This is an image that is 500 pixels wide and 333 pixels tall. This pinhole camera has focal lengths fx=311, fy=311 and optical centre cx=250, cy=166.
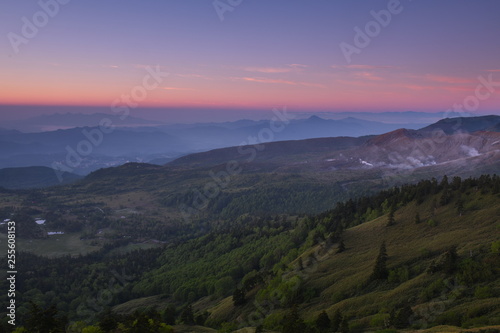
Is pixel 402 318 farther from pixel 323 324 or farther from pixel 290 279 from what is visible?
pixel 290 279

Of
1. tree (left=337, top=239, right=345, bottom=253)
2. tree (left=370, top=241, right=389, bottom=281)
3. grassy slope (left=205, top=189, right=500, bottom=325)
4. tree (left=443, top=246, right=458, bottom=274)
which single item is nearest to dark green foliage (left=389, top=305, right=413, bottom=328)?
grassy slope (left=205, top=189, right=500, bottom=325)

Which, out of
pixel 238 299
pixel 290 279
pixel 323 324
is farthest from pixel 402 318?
pixel 238 299

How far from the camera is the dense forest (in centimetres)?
3562

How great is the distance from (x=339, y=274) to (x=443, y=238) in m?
17.7

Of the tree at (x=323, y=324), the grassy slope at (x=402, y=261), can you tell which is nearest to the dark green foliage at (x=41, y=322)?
the tree at (x=323, y=324)

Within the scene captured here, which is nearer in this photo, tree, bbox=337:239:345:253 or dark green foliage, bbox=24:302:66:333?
dark green foliage, bbox=24:302:66:333

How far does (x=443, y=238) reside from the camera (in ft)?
166

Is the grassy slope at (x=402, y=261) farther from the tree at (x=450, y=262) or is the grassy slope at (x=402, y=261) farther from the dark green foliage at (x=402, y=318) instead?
the dark green foliage at (x=402, y=318)

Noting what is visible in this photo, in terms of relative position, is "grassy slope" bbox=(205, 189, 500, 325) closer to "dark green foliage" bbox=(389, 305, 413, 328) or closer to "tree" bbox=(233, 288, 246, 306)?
"tree" bbox=(233, 288, 246, 306)

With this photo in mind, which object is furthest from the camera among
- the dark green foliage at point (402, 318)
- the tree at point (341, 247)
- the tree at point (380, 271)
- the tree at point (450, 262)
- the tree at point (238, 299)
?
the tree at point (341, 247)

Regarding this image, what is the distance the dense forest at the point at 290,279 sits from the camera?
117ft

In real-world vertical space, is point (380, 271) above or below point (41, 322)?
Result: above

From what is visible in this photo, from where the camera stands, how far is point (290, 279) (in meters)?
55.8

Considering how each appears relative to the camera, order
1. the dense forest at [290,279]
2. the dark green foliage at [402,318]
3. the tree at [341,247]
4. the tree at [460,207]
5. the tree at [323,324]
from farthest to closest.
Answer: the tree at [341,247] → the tree at [460,207] → the dense forest at [290,279] → the tree at [323,324] → the dark green foliage at [402,318]
